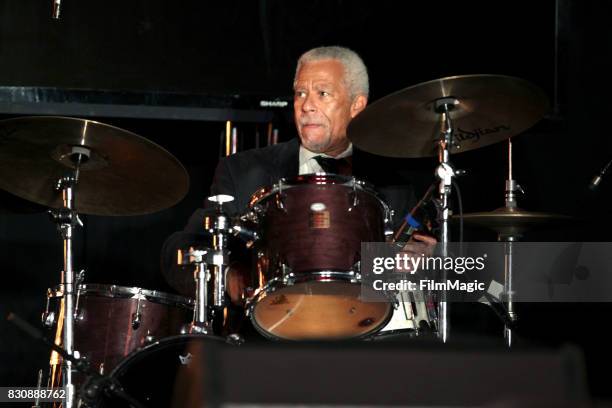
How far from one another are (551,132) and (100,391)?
2.72 m

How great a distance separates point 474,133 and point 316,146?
2.26 ft

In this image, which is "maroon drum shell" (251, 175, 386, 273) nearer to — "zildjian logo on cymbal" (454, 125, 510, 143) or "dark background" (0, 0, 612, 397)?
"zildjian logo on cymbal" (454, 125, 510, 143)

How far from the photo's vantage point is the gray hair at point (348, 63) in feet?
12.5

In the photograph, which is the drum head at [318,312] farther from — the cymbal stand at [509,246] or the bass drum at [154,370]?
the cymbal stand at [509,246]

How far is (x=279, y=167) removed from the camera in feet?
12.3

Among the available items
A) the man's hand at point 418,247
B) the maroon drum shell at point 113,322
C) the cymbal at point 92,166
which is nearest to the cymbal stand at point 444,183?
the man's hand at point 418,247

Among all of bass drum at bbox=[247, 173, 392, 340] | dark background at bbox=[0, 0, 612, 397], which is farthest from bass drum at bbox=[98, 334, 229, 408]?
dark background at bbox=[0, 0, 612, 397]

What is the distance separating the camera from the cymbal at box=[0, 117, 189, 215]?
306 cm

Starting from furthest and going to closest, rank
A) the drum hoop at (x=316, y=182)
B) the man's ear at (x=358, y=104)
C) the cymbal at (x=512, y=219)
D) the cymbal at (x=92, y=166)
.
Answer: the man's ear at (x=358, y=104) → the cymbal at (x=512, y=219) → the cymbal at (x=92, y=166) → the drum hoop at (x=316, y=182)

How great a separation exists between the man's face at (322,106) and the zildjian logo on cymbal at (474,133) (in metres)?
0.62

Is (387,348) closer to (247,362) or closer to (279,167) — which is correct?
(247,362)

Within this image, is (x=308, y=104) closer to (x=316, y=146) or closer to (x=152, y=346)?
(x=316, y=146)

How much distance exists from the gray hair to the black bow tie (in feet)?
1.19

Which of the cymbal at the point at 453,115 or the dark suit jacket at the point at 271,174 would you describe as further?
the dark suit jacket at the point at 271,174
